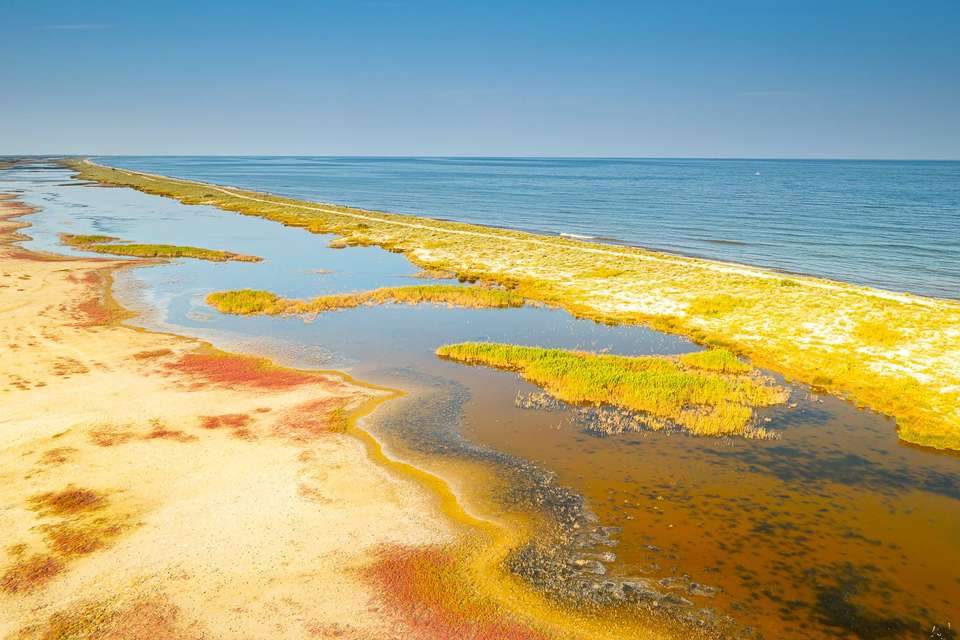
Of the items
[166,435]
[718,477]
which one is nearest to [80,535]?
[166,435]

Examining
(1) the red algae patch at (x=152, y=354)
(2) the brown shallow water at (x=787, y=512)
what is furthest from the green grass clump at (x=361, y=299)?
(2) the brown shallow water at (x=787, y=512)

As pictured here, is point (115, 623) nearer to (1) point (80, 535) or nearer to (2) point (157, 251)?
(1) point (80, 535)

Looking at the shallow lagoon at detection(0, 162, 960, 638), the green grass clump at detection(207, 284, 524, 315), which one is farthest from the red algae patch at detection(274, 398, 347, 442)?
the green grass clump at detection(207, 284, 524, 315)

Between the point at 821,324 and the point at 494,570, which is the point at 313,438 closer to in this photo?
the point at 494,570

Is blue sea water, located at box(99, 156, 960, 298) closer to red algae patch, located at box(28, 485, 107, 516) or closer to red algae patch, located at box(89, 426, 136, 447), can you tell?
red algae patch, located at box(89, 426, 136, 447)

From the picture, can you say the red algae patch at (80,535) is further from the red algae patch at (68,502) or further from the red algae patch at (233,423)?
the red algae patch at (233,423)

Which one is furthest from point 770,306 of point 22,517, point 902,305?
point 22,517
